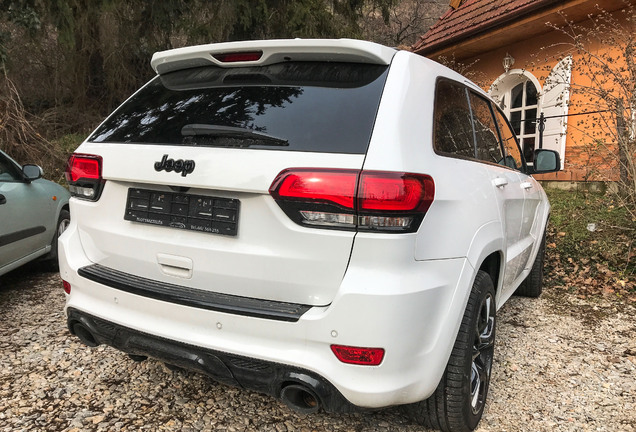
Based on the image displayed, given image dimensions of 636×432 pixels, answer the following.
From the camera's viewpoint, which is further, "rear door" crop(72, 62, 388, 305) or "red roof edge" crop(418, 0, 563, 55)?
"red roof edge" crop(418, 0, 563, 55)

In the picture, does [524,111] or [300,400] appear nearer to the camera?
[300,400]

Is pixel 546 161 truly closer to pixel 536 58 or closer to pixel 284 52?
pixel 284 52

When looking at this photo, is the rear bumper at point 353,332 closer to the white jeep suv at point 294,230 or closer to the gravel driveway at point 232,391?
the white jeep suv at point 294,230

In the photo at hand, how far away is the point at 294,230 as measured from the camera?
1.68m

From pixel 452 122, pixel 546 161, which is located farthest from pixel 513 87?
pixel 452 122

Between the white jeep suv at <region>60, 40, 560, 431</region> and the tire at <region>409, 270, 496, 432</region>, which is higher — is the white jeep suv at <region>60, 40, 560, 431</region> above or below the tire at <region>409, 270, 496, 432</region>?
above

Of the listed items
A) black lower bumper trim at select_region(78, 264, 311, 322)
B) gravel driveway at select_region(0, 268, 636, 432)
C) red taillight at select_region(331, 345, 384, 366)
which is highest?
black lower bumper trim at select_region(78, 264, 311, 322)

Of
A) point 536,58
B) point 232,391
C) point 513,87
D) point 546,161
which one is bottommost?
point 232,391

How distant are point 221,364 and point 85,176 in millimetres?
1076

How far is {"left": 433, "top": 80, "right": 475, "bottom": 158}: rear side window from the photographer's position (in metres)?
2.03

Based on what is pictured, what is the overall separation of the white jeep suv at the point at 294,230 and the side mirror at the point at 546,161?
67.0 inches

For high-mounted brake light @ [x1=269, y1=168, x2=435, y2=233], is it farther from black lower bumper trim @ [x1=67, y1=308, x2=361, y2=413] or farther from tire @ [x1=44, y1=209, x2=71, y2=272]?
tire @ [x1=44, y1=209, x2=71, y2=272]

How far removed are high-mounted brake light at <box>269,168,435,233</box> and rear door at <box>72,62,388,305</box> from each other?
0.13 ft

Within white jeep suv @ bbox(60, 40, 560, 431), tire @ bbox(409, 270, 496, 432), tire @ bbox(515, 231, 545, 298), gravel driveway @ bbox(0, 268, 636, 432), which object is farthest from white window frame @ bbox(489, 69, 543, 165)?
white jeep suv @ bbox(60, 40, 560, 431)
